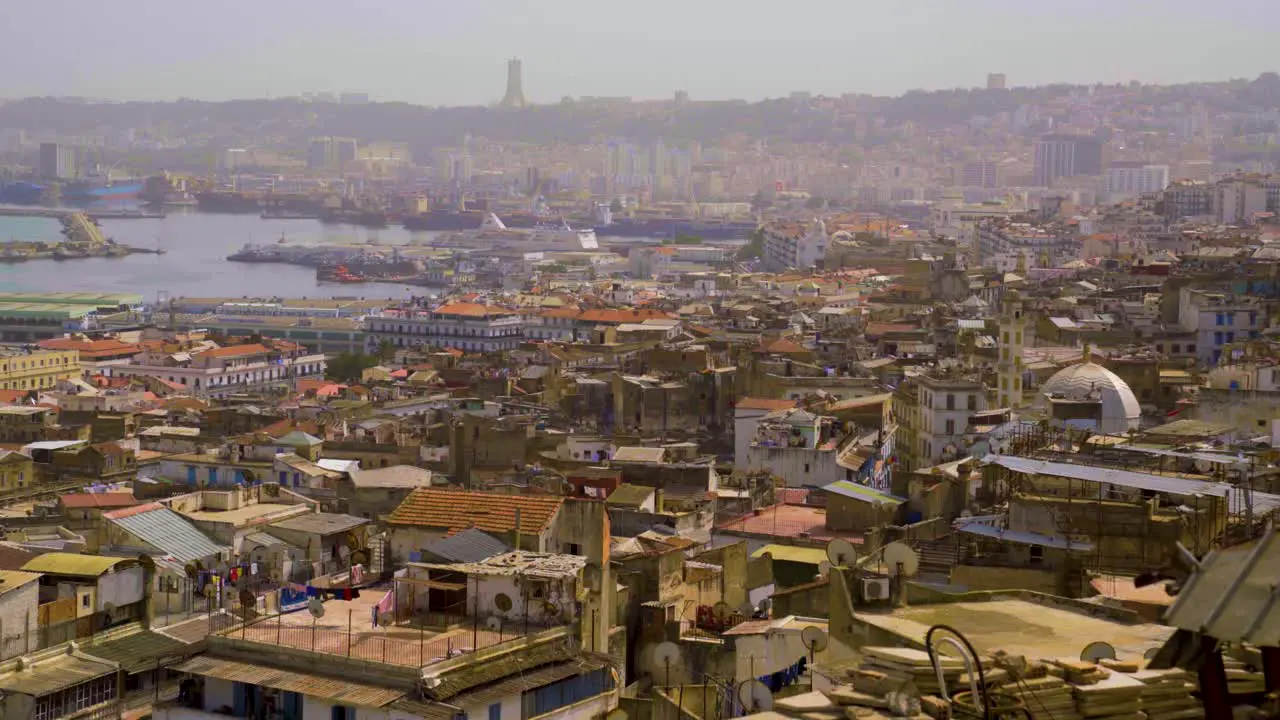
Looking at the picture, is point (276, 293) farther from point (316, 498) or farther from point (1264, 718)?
point (1264, 718)

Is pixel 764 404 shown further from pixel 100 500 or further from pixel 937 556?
pixel 937 556

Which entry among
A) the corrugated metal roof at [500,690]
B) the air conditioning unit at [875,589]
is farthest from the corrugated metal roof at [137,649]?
the air conditioning unit at [875,589]

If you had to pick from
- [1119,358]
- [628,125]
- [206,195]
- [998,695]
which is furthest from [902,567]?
[628,125]

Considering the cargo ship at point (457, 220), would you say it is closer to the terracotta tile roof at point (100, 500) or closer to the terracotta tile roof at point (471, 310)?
the terracotta tile roof at point (471, 310)

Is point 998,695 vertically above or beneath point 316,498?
above

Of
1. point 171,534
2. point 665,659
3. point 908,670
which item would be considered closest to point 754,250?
point 171,534

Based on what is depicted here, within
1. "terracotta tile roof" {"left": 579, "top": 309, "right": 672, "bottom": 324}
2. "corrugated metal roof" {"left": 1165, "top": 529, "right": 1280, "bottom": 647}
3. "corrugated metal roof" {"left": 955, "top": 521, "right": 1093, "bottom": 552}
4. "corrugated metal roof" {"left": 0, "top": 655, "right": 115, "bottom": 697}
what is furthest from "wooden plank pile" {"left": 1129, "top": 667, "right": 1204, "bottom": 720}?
"terracotta tile roof" {"left": 579, "top": 309, "right": 672, "bottom": 324}
